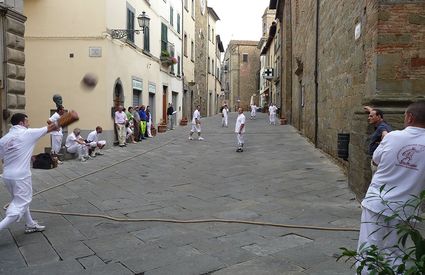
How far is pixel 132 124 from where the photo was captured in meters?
17.6

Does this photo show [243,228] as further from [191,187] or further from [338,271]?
[191,187]

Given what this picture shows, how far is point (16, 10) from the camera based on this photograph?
10008 millimetres

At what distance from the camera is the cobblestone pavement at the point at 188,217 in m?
4.46

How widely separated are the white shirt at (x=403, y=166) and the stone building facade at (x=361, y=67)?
3.66 m

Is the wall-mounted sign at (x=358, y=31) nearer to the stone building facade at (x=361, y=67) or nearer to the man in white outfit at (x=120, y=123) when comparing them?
the stone building facade at (x=361, y=67)

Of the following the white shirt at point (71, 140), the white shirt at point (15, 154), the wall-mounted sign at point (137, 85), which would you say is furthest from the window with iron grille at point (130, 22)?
the white shirt at point (15, 154)

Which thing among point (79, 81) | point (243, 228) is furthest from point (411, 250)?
point (79, 81)

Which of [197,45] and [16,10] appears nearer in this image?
[16,10]

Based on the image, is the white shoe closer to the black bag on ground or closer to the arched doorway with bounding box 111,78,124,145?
the black bag on ground

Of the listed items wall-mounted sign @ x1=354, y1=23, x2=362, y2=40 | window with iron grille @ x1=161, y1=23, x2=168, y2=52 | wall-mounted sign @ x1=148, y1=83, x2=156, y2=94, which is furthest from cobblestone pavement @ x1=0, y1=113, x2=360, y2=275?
window with iron grille @ x1=161, y1=23, x2=168, y2=52

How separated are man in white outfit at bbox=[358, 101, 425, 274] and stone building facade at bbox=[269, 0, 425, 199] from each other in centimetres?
363

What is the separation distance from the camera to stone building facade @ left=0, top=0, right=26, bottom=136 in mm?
9656

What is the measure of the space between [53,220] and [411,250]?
5067mm

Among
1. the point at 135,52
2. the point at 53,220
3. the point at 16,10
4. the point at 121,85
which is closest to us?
the point at 53,220
